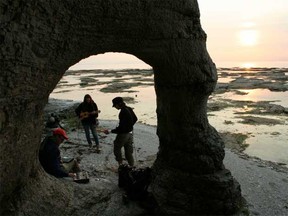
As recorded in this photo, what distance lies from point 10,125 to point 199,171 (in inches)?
228

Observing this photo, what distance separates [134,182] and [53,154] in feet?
8.59

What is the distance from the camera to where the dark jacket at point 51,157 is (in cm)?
858

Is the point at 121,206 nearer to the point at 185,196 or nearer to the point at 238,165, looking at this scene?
the point at 185,196

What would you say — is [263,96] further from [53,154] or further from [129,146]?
[53,154]

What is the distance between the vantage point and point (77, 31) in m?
7.25

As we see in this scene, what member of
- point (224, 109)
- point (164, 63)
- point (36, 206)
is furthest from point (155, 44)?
point (224, 109)

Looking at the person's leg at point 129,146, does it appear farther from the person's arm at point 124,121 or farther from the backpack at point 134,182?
the backpack at point 134,182

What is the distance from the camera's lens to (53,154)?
28.3 feet

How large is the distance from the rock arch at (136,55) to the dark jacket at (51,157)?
573mm

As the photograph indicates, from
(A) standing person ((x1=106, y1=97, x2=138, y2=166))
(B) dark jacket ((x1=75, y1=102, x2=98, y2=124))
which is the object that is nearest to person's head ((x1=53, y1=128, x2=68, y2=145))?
(A) standing person ((x1=106, y1=97, x2=138, y2=166))

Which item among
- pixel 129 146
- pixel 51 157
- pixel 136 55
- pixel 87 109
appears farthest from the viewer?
pixel 87 109

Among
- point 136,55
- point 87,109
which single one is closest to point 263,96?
point 87,109

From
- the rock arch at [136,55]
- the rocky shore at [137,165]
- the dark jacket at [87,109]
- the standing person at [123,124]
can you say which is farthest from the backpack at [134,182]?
the dark jacket at [87,109]

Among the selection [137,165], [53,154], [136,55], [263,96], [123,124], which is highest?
[136,55]
